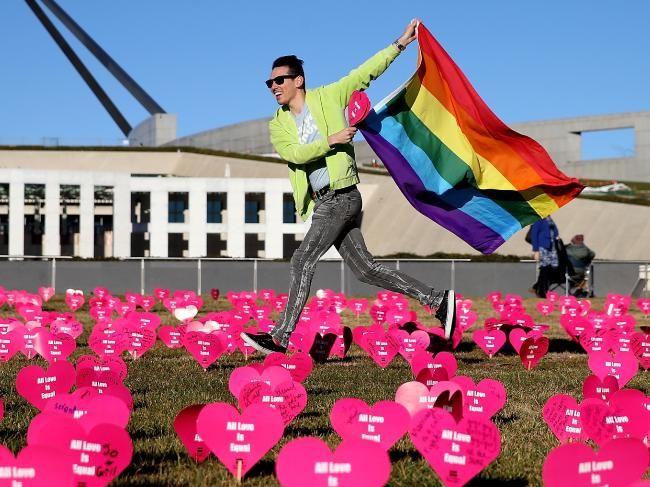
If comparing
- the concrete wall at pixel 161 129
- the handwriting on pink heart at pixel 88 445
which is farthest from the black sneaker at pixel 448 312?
the concrete wall at pixel 161 129

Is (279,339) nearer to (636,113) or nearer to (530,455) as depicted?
(530,455)

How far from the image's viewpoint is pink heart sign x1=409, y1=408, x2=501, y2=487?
322 centimetres

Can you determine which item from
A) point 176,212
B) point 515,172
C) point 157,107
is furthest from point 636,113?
point 515,172

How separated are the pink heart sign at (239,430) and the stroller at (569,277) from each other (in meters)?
17.7

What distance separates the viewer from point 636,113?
67438 millimetres

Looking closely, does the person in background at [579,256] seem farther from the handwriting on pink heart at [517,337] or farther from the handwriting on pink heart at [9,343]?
the handwriting on pink heart at [9,343]

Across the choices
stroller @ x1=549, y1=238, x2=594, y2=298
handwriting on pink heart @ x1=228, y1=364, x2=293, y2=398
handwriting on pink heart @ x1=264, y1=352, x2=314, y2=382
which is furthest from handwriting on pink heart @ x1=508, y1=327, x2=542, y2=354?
stroller @ x1=549, y1=238, x2=594, y2=298

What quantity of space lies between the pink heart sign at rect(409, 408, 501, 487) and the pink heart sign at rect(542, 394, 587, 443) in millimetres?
1022

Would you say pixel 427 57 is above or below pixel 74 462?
above

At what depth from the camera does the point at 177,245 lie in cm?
5475

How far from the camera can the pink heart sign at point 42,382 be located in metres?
4.58

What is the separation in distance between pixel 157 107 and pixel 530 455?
83.3 m

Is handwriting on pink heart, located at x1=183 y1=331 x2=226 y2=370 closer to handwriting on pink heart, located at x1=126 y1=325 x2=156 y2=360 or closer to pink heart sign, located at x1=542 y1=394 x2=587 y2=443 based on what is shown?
handwriting on pink heart, located at x1=126 y1=325 x2=156 y2=360

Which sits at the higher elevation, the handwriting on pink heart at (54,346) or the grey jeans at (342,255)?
the grey jeans at (342,255)
